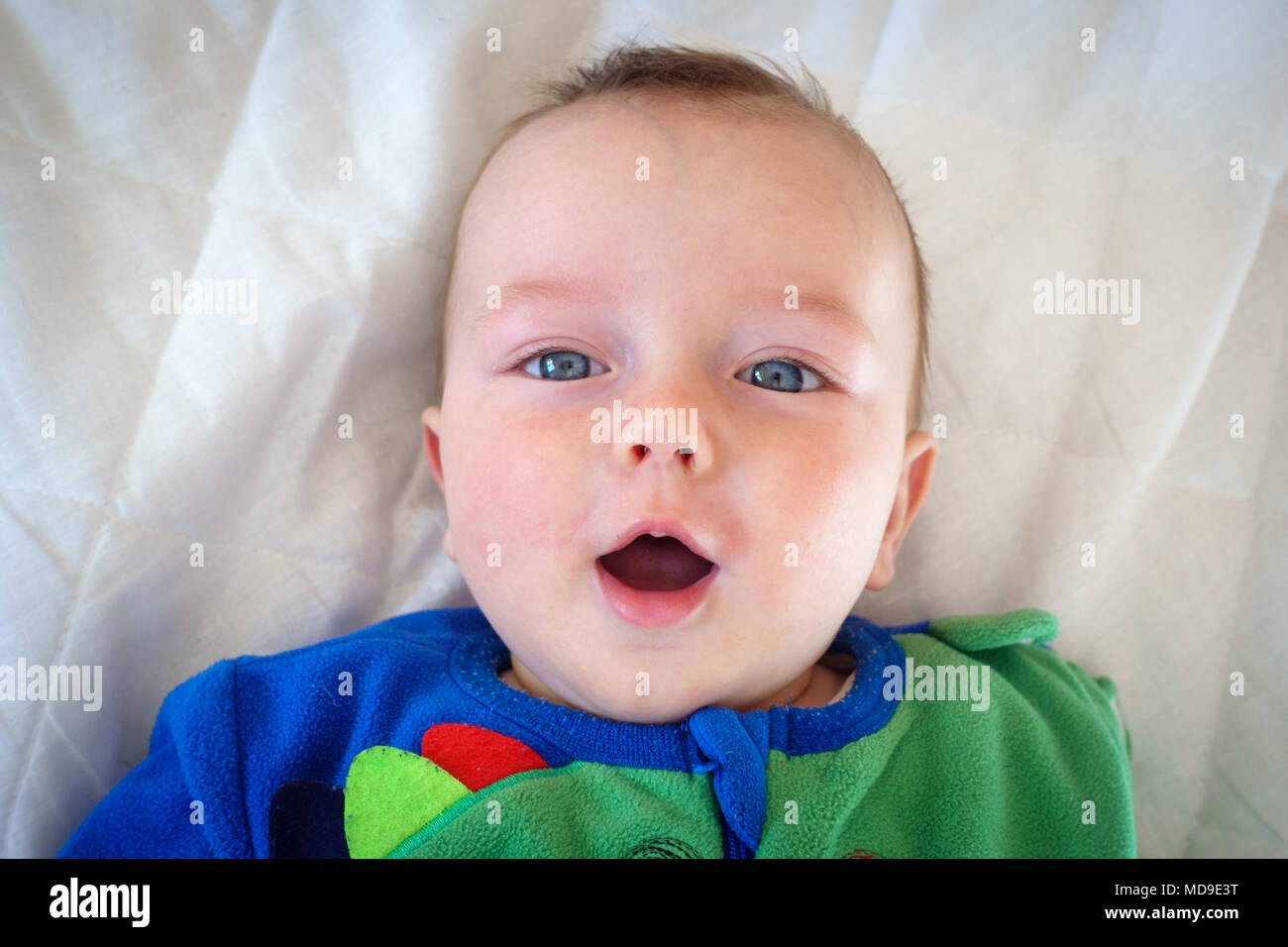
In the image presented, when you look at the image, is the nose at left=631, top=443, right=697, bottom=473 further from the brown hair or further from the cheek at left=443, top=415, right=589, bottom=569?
the brown hair

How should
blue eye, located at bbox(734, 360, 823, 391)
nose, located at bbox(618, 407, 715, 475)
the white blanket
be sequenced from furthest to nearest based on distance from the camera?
the white blanket, blue eye, located at bbox(734, 360, 823, 391), nose, located at bbox(618, 407, 715, 475)

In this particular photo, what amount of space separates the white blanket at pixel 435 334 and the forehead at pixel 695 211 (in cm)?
22

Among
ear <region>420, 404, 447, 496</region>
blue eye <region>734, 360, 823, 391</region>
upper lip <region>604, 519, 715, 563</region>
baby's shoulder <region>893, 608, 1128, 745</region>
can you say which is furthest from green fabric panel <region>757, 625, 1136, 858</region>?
ear <region>420, 404, 447, 496</region>

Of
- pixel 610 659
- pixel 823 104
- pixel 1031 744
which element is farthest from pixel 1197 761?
pixel 823 104

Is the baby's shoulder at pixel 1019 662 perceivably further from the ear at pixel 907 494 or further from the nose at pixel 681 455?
the nose at pixel 681 455

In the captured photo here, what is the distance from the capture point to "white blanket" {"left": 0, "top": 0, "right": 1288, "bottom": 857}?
1003mm

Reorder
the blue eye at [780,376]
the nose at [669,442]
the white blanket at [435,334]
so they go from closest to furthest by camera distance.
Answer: the nose at [669,442]
the blue eye at [780,376]
the white blanket at [435,334]

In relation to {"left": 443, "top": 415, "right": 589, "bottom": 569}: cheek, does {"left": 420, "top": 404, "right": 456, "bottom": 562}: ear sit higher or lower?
higher

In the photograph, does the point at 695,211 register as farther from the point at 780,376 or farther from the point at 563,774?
the point at 563,774

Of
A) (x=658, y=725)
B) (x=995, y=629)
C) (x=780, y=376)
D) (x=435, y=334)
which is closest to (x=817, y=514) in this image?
(x=780, y=376)

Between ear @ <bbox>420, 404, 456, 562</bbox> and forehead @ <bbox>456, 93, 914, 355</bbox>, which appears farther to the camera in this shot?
ear @ <bbox>420, 404, 456, 562</bbox>

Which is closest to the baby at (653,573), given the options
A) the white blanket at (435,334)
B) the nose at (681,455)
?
the nose at (681,455)

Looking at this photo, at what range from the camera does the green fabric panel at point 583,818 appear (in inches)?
32.3
